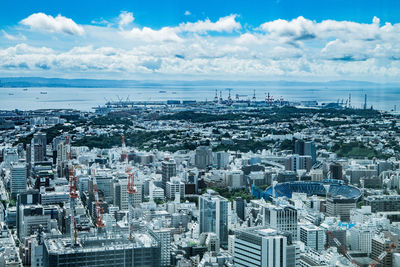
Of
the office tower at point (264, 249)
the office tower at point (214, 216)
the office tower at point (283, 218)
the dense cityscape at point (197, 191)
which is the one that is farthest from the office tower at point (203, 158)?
the office tower at point (264, 249)

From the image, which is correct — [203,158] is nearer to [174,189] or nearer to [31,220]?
[174,189]

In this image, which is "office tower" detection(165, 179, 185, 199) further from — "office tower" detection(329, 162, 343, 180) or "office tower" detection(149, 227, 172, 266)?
"office tower" detection(149, 227, 172, 266)

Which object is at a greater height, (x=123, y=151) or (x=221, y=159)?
(x=123, y=151)

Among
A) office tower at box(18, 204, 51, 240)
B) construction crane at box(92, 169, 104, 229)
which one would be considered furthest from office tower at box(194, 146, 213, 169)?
office tower at box(18, 204, 51, 240)

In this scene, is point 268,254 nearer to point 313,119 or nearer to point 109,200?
point 109,200

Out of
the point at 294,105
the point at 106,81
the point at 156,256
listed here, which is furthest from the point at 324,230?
the point at 294,105

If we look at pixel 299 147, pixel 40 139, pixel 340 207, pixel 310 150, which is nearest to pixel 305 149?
pixel 310 150
